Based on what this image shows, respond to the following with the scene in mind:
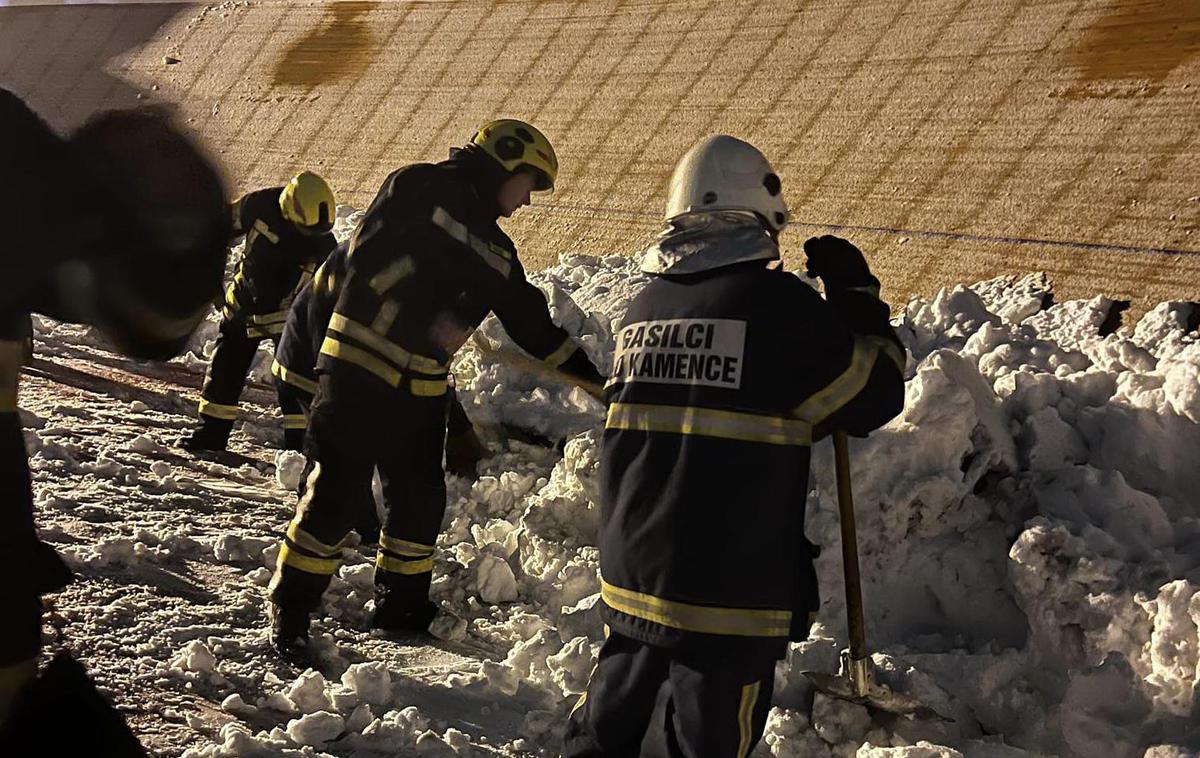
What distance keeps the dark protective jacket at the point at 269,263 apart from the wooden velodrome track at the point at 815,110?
2.36 feet

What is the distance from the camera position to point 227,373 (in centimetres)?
646

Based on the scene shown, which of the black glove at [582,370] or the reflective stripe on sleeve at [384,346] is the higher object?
the black glove at [582,370]

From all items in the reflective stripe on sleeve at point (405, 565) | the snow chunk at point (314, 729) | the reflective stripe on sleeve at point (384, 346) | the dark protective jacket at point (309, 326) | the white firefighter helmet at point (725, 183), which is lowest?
the snow chunk at point (314, 729)

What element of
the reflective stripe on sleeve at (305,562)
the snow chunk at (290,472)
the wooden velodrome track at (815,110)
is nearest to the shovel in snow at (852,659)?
the reflective stripe on sleeve at (305,562)

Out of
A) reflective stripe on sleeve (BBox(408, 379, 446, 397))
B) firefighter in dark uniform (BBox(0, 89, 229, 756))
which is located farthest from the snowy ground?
firefighter in dark uniform (BBox(0, 89, 229, 756))

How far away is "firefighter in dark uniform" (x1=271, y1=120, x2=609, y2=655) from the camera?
399cm

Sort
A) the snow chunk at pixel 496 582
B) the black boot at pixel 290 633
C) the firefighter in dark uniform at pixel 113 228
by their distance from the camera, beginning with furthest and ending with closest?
1. the snow chunk at pixel 496 582
2. the black boot at pixel 290 633
3. the firefighter in dark uniform at pixel 113 228

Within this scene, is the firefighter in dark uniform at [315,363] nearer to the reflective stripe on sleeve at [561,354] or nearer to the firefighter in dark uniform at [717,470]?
the reflective stripe on sleeve at [561,354]

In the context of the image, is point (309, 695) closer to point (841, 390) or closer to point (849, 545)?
point (849, 545)

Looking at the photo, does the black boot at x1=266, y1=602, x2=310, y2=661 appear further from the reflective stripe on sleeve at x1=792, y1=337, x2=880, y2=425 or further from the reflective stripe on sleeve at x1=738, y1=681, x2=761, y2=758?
the reflective stripe on sleeve at x1=792, y1=337, x2=880, y2=425

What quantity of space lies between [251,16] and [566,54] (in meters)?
6.14

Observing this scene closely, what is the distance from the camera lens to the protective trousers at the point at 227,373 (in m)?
6.39

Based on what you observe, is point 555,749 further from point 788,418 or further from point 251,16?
point 251,16

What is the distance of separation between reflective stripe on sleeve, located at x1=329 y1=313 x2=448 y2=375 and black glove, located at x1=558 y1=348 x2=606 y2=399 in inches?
21.4
